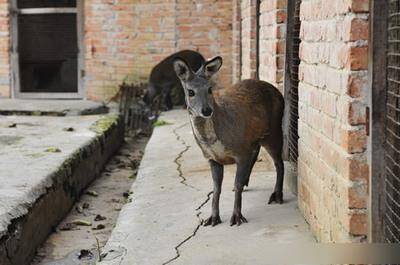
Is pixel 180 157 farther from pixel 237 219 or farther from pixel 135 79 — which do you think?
pixel 135 79

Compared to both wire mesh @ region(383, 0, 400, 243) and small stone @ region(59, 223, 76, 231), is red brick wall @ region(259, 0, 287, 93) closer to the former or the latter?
small stone @ region(59, 223, 76, 231)

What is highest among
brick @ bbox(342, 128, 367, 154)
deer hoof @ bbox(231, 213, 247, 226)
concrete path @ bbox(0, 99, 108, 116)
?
brick @ bbox(342, 128, 367, 154)

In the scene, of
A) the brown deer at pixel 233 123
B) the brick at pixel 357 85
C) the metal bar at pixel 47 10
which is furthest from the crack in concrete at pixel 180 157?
the metal bar at pixel 47 10

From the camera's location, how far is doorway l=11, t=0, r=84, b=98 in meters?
12.0

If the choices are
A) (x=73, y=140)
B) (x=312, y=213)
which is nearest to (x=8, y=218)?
(x=312, y=213)

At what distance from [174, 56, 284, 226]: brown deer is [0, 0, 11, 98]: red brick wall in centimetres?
741

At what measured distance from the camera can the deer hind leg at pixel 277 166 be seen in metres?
5.42

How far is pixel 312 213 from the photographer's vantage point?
15.0 ft

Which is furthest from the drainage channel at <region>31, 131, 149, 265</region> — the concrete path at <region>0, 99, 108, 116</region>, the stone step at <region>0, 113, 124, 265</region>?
the concrete path at <region>0, 99, 108, 116</region>

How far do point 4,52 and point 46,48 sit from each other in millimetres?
765

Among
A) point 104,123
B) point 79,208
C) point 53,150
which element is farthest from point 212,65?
point 104,123

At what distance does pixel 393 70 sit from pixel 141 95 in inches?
337

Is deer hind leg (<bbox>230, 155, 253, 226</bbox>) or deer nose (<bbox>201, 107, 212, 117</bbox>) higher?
deer nose (<bbox>201, 107, 212, 117</bbox>)

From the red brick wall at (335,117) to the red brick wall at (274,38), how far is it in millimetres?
1447
